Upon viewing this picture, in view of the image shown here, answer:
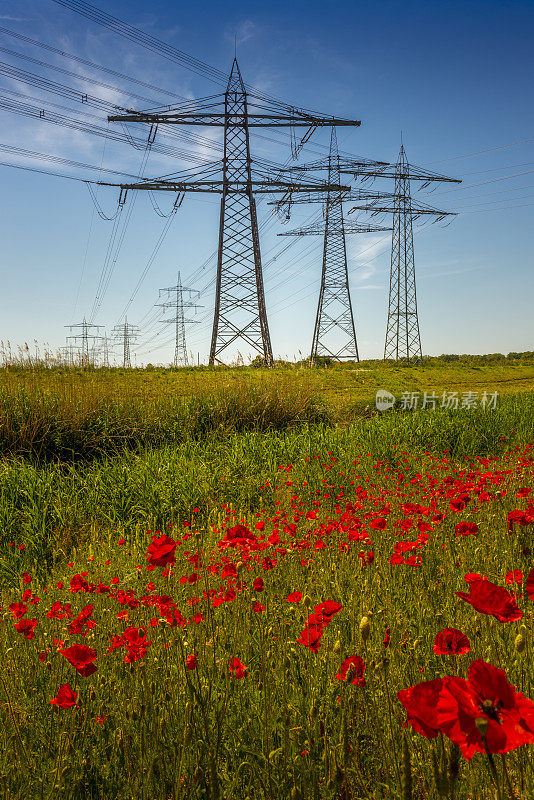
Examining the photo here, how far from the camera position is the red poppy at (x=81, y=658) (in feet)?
4.08

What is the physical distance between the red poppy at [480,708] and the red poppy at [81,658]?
961 mm

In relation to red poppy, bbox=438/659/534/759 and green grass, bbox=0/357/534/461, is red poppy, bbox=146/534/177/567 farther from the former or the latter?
green grass, bbox=0/357/534/461

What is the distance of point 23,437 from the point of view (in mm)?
6781

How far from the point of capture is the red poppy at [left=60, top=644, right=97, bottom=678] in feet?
4.08

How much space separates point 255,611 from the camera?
2.15 meters

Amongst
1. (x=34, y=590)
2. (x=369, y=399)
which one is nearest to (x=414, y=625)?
(x=34, y=590)

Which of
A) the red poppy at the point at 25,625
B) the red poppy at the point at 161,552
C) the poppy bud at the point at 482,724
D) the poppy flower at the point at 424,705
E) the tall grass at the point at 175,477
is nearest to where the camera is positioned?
the poppy bud at the point at 482,724

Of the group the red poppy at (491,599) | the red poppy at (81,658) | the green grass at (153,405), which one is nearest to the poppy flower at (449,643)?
the red poppy at (491,599)

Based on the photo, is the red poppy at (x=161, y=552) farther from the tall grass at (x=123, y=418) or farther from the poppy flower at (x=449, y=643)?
the tall grass at (x=123, y=418)

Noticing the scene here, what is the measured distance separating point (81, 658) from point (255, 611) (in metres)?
1.02

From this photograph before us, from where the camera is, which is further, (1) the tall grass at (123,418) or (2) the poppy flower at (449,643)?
(1) the tall grass at (123,418)

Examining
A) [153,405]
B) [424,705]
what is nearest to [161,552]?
[424,705]

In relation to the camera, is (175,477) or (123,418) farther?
(123,418)

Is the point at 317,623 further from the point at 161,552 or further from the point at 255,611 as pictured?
the point at 255,611
